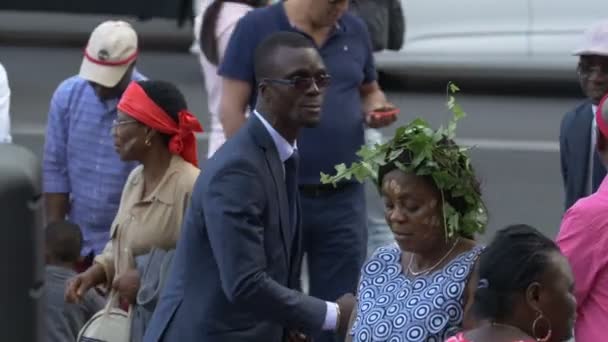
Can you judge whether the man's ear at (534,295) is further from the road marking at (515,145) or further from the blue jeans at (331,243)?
the road marking at (515,145)

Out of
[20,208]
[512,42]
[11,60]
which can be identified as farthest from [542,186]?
[20,208]

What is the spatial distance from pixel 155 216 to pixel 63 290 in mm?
510

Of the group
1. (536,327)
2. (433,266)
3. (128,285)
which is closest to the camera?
(536,327)

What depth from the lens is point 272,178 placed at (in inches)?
195

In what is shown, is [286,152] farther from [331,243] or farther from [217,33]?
[217,33]

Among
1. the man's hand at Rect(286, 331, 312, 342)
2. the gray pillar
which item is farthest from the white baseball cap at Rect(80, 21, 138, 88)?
the gray pillar

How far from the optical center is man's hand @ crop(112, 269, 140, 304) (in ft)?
19.1

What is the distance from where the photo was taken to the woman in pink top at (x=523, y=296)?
13.0ft

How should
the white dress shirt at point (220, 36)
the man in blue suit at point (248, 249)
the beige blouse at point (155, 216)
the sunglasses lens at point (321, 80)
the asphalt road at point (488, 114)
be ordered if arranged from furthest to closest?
the asphalt road at point (488, 114) → the white dress shirt at point (220, 36) → the beige blouse at point (155, 216) → the sunglasses lens at point (321, 80) → the man in blue suit at point (248, 249)

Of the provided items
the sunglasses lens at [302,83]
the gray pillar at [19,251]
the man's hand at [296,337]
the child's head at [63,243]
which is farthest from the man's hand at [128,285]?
the gray pillar at [19,251]

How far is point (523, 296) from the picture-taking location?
156 inches

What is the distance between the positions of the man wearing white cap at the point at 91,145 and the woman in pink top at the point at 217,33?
0.33m

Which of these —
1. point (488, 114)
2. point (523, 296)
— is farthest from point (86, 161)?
point (488, 114)

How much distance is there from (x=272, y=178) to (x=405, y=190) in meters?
0.48
